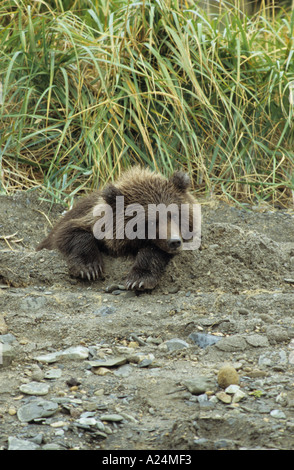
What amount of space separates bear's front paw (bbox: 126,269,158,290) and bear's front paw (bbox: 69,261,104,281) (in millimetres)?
284

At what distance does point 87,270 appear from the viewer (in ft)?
13.4

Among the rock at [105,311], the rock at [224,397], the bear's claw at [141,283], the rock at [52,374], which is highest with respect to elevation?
the bear's claw at [141,283]

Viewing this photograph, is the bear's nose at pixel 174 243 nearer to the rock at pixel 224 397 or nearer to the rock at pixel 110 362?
the rock at pixel 110 362

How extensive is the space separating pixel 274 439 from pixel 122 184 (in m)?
2.60

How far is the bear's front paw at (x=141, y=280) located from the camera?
3867 millimetres

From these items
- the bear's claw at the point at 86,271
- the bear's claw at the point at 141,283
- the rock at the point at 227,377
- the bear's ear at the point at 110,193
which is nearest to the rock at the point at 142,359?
the rock at the point at 227,377

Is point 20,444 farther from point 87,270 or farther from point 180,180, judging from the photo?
point 180,180

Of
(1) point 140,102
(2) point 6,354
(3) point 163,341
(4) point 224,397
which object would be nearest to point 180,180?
(3) point 163,341

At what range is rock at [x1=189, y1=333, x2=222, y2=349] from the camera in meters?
3.06

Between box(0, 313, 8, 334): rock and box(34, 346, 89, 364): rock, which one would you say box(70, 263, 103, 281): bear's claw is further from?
box(34, 346, 89, 364): rock

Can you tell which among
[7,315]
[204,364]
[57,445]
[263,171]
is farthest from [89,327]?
[263,171]

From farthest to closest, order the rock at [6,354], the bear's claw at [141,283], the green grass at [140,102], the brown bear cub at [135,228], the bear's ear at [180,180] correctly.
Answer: the green grass at [140,102]
the bear's ear at [180,180]
the brown bear cub at [135,228]
the bear's claw at [141,283]
the rock at [6,354]

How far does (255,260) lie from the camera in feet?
13.4

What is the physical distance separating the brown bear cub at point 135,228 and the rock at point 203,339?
810mm
